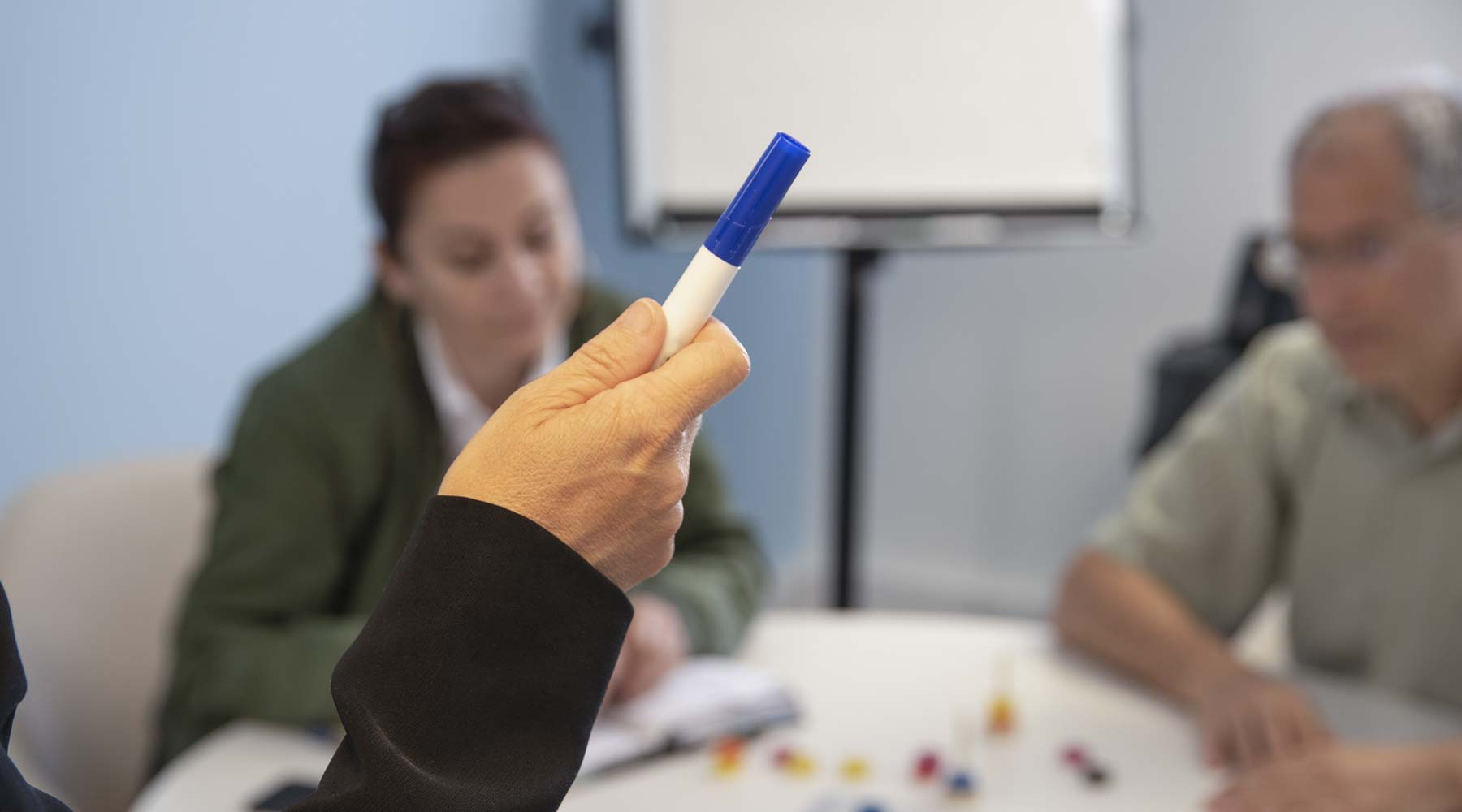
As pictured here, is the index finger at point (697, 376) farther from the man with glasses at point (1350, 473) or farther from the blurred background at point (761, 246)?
the blurred background at point (761, 246)

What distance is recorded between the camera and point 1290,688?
1.20 meters

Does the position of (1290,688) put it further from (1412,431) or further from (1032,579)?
(1032,579)

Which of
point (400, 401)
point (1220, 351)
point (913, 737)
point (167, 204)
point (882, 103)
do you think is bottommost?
point (913, 737)

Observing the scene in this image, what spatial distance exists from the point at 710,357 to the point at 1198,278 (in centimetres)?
279

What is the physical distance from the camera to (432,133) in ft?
4.48

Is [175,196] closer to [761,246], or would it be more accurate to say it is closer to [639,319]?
[761,246]

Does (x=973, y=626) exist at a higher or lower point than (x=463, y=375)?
lower

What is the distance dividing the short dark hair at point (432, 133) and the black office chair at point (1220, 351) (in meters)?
1.63

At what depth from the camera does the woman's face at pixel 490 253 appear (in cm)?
135

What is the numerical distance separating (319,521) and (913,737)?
632 millimetres

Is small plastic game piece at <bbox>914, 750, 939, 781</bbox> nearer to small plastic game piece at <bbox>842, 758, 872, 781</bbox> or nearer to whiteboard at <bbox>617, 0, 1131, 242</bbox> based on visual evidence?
small plastic game piece at <bbox>842, 758, 872, 781</bbox>

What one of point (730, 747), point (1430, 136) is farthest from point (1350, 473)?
point (730, 747)

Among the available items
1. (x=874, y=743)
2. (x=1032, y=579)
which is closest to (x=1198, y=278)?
(x=1032, y=579)

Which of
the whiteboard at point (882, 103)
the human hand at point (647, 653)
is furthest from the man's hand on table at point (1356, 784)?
the whiteboard at point (882, 103)
